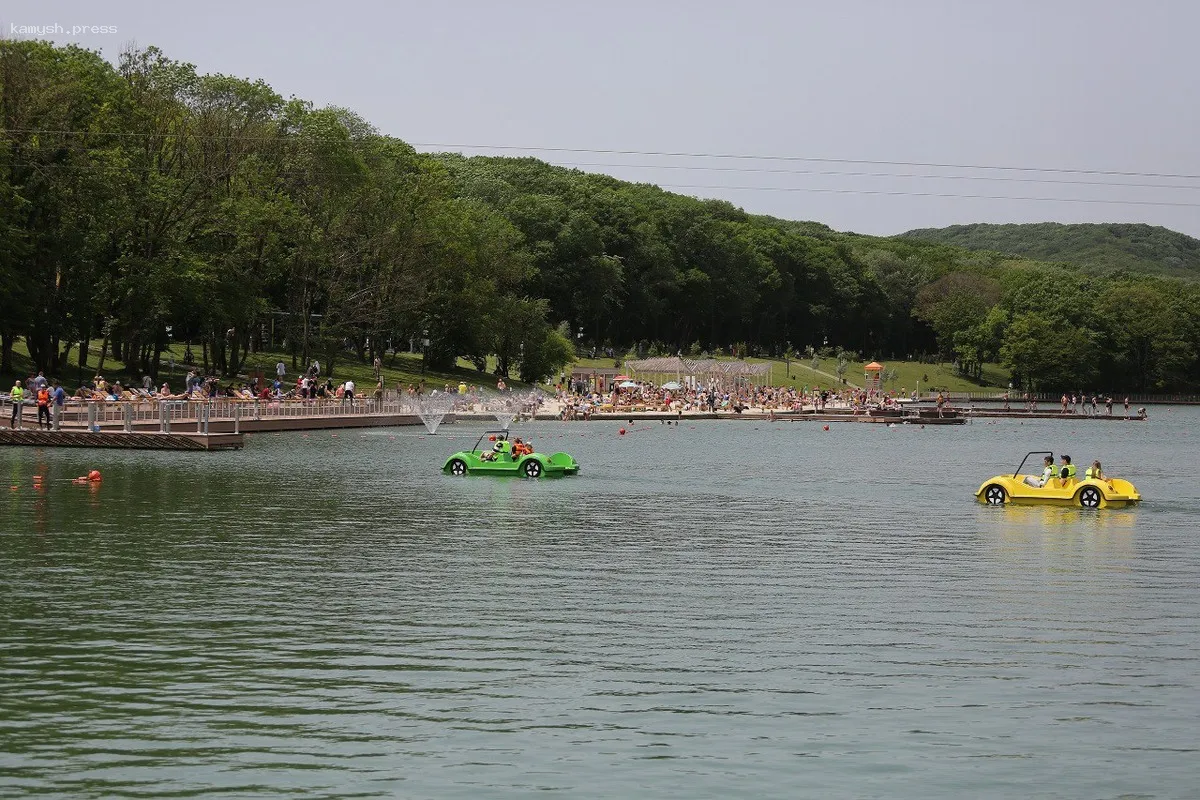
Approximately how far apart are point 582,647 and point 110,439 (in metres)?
44.7

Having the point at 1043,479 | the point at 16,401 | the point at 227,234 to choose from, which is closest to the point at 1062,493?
the point at 1043,479

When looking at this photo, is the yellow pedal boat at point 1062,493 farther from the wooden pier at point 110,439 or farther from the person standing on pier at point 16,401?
the person standing on pier at point 16,401

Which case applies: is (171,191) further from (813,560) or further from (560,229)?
(560,229)

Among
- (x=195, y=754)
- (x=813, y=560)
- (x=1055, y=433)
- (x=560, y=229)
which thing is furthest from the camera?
(x=560, y=229)

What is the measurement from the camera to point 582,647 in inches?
920

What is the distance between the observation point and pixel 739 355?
197 m

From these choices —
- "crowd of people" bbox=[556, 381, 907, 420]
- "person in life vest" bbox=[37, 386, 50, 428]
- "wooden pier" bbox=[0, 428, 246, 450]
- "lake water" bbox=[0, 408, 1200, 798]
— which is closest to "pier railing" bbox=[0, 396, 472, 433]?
"person in life vest" bbox=[37, 386, 50, 428]

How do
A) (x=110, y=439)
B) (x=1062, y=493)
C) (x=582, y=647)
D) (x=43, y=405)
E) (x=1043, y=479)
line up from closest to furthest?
1. (x=582, y=647)
2. (x=1062, y=493)
3. (x=1043, y=479)
4. (x=110, y=439)
5. (x=43, y=405)

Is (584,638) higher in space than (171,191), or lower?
lower

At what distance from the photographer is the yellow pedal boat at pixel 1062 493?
48.8 meters

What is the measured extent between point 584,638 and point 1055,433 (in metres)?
105

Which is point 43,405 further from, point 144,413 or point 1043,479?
point 1043,479

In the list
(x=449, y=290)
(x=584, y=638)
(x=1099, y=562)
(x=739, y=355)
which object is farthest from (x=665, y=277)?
(x=584, y=638)

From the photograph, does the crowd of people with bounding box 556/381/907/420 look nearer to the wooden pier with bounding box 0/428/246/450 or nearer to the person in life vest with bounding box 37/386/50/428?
the wooden pier with bounding box 0/428/246/450
